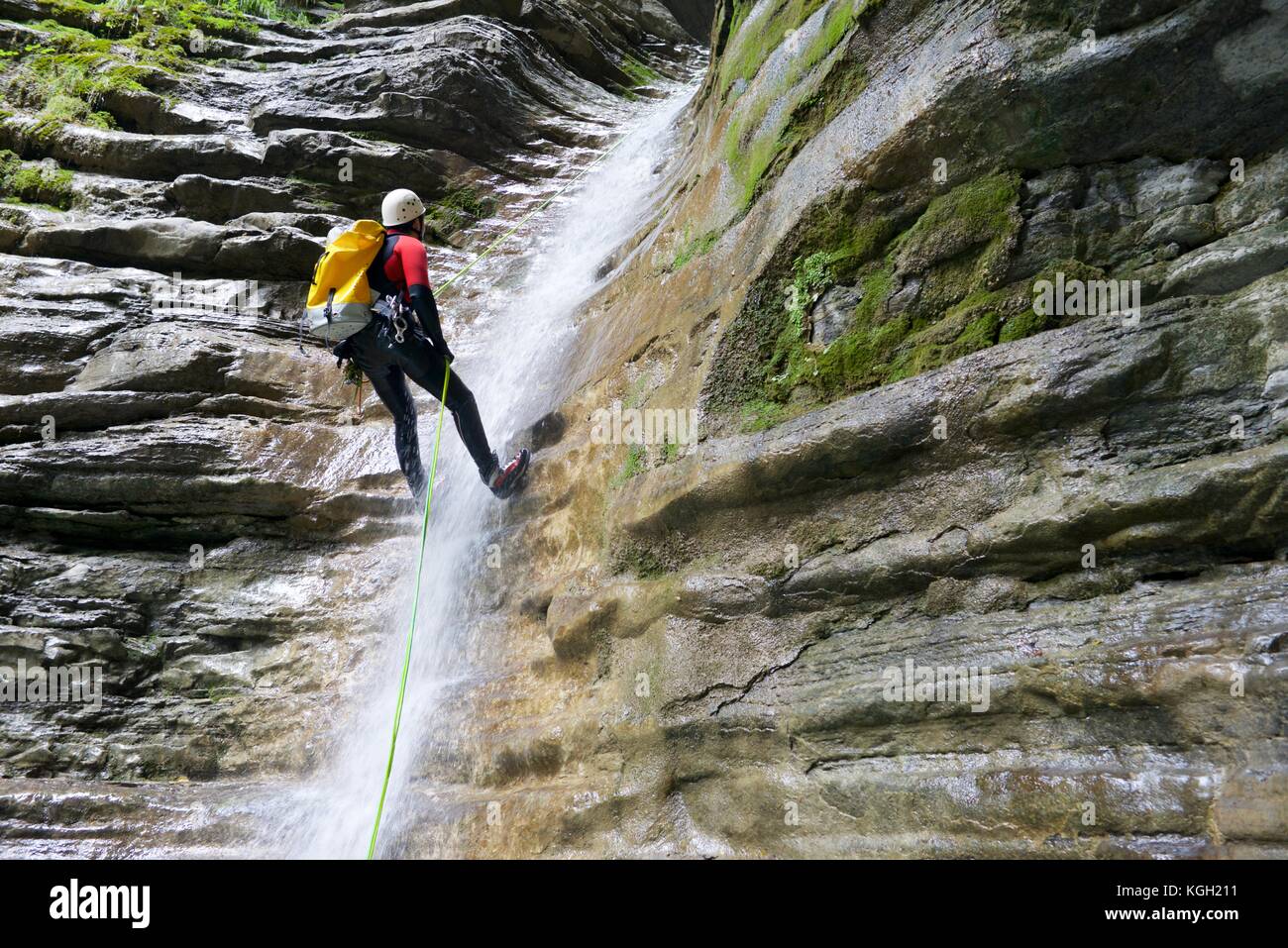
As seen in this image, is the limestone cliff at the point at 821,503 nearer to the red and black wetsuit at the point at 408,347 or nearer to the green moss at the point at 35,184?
the red and black wetsuit at the point at 408,347

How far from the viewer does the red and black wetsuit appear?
697 cm

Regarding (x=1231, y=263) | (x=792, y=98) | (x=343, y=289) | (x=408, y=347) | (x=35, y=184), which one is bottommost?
(x=1231, y=263)

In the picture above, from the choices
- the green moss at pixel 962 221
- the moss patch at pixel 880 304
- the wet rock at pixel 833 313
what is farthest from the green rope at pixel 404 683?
the green moss at pixel 962 221

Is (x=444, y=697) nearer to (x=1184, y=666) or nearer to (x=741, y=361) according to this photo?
(x=741, y=361)

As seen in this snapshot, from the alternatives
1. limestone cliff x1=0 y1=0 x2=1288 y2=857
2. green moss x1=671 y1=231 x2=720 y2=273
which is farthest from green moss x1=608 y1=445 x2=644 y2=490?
green moss x1=671 y1=231 x2=720 y2=273

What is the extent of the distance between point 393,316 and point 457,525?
223 centimetres

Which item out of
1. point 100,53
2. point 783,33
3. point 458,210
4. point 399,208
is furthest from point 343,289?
point 100,53

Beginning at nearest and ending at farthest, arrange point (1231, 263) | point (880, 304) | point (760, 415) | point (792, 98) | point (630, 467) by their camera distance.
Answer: point (1231, 263)
point (880, 304)
point (760, 415)
point (630, 467)
point (792, 98)

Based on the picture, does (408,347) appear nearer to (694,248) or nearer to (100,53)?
(694,248)

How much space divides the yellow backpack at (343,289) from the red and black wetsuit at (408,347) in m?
0.17

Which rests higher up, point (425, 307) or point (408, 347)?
point (425, 307)

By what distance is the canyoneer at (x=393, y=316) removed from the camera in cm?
691

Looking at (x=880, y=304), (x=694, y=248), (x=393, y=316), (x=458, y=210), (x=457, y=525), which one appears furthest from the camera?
(x=458, y=210)

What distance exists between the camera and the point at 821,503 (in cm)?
513
